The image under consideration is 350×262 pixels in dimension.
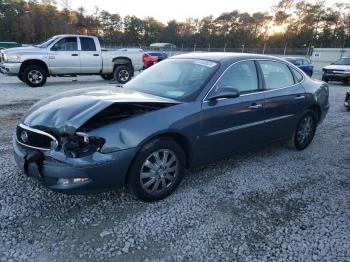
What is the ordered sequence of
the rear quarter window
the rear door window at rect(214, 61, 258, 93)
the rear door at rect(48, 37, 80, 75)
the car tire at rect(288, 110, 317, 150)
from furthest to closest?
1. the rear door at rect(48, 37, 80, 75)
2. the car tire at rect(288, 110, 317, 150)
3. the rear quarter window
4. the rear door window at rect(214, 61, 258, 93)

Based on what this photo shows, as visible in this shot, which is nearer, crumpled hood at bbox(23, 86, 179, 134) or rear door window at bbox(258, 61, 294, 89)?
crumpled hood at bbox(23, 86, 179, 134)

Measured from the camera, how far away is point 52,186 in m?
2.97

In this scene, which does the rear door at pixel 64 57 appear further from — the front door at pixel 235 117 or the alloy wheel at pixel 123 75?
the front door at pixel 235 117

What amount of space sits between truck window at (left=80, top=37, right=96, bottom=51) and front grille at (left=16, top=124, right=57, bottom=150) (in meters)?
9.99

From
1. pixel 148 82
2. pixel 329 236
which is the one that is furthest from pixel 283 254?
pixel 148 82

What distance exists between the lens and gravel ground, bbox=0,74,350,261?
9.02 feet

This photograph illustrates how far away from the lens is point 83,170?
288 cm

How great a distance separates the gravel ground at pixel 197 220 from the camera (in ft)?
9.02

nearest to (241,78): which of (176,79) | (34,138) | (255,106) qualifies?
(255,106)

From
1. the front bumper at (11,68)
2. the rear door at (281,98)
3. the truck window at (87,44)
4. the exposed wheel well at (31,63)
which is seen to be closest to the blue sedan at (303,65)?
the truck window at (87,44)

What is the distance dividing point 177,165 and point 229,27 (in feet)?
272

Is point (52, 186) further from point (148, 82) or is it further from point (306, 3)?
point (306, 3)

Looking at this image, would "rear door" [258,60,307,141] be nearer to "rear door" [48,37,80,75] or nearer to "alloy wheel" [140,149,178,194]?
"alloy wheel" [140,149,178,194]

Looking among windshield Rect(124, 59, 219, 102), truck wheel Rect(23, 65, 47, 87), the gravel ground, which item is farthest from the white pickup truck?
windshield Rect(124, 59, 219, 102)
